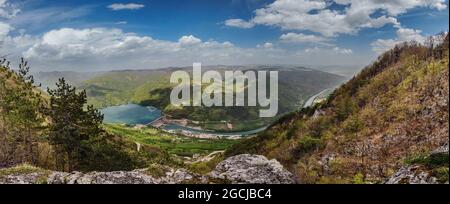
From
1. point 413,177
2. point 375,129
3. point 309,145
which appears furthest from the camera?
point 309,145

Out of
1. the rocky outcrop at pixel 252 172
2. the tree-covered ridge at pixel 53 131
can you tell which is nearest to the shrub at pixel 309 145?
the tree-covered ridge at pixel 53 131

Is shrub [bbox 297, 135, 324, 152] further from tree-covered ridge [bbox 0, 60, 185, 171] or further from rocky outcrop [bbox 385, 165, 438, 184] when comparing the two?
rocky outcrop [bbox 385, 165, 438, 184]

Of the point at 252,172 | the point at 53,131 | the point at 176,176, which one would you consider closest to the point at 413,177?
the point at 252,172

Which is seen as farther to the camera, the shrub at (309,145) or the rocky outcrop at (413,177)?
the shrub at (309,145)

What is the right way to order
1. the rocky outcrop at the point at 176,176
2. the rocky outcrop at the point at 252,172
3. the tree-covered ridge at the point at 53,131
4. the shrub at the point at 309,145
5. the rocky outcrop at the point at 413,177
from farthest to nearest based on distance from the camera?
the shrub at the point at 309,145
the tree-covered ridge at the point at 53,131
the rocky outcrop at the point at 252,172
the rocky outcrop at the point at 176,176
the rocky outcrop at the point at 413,177

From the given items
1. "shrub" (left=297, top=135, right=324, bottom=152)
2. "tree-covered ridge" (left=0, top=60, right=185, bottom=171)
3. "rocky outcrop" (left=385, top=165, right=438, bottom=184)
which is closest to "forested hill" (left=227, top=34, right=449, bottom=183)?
"shrub" (left=297, top=135, right=324, bottom=152)

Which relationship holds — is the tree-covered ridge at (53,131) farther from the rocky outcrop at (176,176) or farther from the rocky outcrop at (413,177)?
the rocky outcrop at (413,177)

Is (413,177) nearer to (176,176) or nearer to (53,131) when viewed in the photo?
(176,176)
